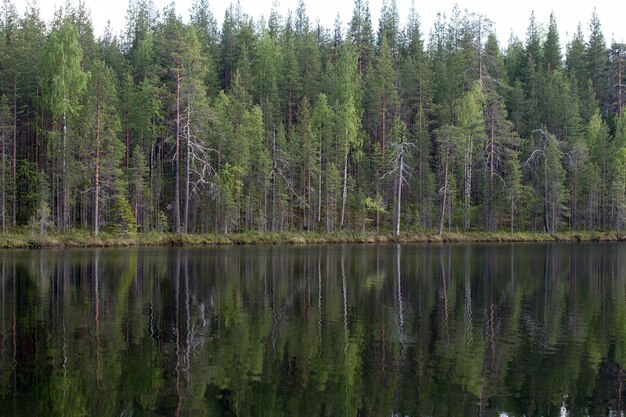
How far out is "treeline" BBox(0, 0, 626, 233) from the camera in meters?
66.6

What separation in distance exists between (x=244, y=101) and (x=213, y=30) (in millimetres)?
40891

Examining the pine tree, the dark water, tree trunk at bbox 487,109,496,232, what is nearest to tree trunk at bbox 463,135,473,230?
tree trunk at bbox 487,109,496,232

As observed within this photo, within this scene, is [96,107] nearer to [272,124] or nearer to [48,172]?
[48,172]

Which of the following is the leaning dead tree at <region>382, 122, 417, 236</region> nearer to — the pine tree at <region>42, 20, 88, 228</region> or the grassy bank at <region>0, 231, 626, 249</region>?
the grassy bank at <region>0, 231, 626, 249</region>

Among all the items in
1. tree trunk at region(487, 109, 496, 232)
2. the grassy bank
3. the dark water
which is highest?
tree trunk at region(487, 109, 496, 232)

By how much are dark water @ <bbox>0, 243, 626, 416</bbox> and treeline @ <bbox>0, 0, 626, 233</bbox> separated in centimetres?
3258

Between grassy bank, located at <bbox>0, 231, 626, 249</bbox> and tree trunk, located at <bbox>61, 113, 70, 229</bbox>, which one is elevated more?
tree trunk, located at <bbox>61, 113, 70, 229</bbox>

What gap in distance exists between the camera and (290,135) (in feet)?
256

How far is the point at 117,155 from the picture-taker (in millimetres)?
65188

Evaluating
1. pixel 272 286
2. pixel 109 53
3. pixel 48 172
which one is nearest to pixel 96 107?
pixel 48 172

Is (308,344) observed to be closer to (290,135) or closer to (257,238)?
(257,238)

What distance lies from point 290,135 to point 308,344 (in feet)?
199

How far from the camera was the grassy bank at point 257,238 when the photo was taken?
56562mm

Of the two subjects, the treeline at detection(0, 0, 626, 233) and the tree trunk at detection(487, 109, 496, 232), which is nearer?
the treeline at detection(0, 0, 626, 233)
